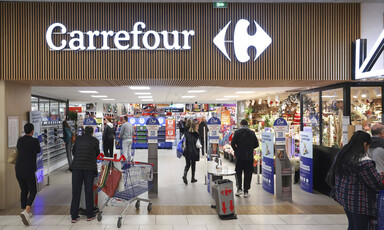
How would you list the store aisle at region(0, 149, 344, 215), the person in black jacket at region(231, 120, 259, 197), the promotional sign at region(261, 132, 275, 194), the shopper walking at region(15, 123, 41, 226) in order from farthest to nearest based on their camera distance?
1. the promotional sign at region(261, 132, 275, 194)
2. the person in black jacket at region(231, 120, 259, 197)
3. the store aisle at region(0, 149, 344, 215)
4. the shopper walking at region(15, 123, 41, 226)

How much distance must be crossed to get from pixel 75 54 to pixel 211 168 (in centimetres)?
330

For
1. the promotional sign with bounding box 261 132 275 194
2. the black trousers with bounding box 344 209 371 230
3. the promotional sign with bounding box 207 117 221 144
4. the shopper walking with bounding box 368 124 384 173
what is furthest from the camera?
the promotional sign with bounding box 207 117 221 144

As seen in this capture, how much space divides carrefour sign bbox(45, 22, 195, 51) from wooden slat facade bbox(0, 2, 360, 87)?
102 millimetres

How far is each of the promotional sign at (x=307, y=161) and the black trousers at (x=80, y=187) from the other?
460 centimetres

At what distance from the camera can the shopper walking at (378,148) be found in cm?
441

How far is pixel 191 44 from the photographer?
6.38 metres

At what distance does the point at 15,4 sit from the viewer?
6164 millimetres

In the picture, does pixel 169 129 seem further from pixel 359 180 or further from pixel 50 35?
pixel 359 180

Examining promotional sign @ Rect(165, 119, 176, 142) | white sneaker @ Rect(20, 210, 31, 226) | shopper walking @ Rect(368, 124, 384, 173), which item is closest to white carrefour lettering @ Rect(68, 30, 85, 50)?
white sneaker @ Rect(20, 210, 31, 226)

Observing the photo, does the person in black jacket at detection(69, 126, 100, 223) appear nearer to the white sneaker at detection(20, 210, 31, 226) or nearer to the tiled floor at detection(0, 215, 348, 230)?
the tiled floor at detection(0, 215, 348, 230)

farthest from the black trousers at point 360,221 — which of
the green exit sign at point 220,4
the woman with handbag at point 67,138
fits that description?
the woman with handbag at point 67,138

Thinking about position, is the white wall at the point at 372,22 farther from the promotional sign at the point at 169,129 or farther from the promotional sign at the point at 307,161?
the promotional sign at the point at 169,129

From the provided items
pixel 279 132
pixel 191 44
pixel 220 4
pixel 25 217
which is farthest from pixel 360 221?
pixel 25 217

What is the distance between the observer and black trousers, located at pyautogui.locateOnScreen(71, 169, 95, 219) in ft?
17.8
